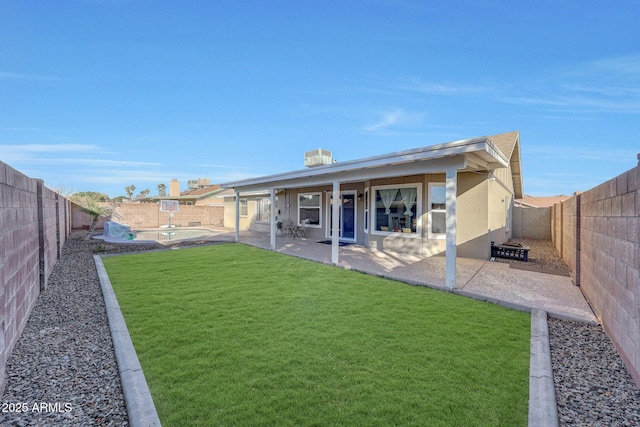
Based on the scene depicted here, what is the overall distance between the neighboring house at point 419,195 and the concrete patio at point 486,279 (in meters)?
0.63

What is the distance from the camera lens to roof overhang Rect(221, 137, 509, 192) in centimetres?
577

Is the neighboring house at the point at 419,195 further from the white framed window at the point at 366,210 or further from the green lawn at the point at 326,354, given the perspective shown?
the green lawn at the point at 326,354

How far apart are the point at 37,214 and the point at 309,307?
5373mm

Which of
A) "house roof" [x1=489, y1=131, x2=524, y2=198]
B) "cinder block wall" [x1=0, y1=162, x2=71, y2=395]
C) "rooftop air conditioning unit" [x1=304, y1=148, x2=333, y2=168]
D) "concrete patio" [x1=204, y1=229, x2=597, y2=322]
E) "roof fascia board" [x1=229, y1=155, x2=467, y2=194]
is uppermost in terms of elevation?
"rooftop air conditioning unit" [x1=304, y1=148, x2=333, y2=168]

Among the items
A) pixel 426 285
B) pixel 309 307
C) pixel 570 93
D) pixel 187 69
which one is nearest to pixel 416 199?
pixel 426 285

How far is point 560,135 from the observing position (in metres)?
14.2

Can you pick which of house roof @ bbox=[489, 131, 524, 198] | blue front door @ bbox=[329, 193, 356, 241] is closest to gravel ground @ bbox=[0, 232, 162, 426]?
blue front door @ bbox=[329, 193, 356, 241]

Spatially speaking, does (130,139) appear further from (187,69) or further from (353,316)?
(353,316)

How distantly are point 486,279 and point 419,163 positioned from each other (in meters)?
3.02

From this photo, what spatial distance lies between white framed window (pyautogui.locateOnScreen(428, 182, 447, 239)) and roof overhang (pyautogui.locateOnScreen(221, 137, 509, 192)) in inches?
77.0

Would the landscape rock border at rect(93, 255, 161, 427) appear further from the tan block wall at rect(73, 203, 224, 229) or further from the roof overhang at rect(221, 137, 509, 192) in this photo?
the tan block wall at rect(73, 203, 224, 229)

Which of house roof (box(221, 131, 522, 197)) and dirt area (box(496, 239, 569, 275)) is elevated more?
house roof (box(221, 131, 522, 197))

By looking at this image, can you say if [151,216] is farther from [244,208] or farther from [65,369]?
[65,369]

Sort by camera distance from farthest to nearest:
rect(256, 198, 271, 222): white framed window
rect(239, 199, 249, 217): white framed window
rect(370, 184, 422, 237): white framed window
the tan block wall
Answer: rect(239, 199, 249, 217): white framed window, the tan block wall, rect(256, 198, 271, 222): white framed window, rect(370, 184, 422, 237): white framed window
